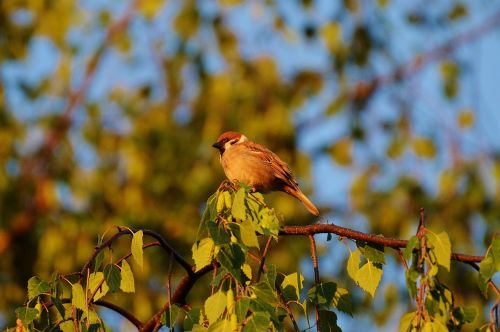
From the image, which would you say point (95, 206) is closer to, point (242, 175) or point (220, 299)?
point (242, 175)

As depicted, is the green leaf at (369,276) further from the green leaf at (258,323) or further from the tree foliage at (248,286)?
the green leaf at (258,323)

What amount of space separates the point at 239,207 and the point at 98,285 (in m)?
0.45

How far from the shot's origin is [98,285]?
2525mm

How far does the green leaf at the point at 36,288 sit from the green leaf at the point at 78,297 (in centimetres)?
8

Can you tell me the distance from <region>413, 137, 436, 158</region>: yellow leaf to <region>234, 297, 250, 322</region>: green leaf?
17.4 ft

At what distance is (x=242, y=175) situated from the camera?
533 cm

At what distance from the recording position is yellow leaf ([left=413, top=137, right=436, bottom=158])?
7332 mm

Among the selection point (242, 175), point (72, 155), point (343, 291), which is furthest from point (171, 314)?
point (72, 155)

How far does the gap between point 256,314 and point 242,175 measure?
124 inches

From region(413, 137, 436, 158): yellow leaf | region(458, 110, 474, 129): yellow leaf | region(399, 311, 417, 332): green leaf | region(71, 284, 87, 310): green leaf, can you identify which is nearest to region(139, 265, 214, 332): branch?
region(71, 284, 87, 310): green leaf

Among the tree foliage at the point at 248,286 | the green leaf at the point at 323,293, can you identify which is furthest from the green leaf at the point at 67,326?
the green leaf at the point at 323,293

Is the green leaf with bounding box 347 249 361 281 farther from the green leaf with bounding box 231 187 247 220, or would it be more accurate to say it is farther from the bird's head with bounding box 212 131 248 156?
the bird's head with bounding box 212 131 248 156

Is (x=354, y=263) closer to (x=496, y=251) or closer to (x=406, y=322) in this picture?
(x=406, y=322)

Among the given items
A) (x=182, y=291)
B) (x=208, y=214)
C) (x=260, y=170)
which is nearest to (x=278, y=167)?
(x=260, y=170)
